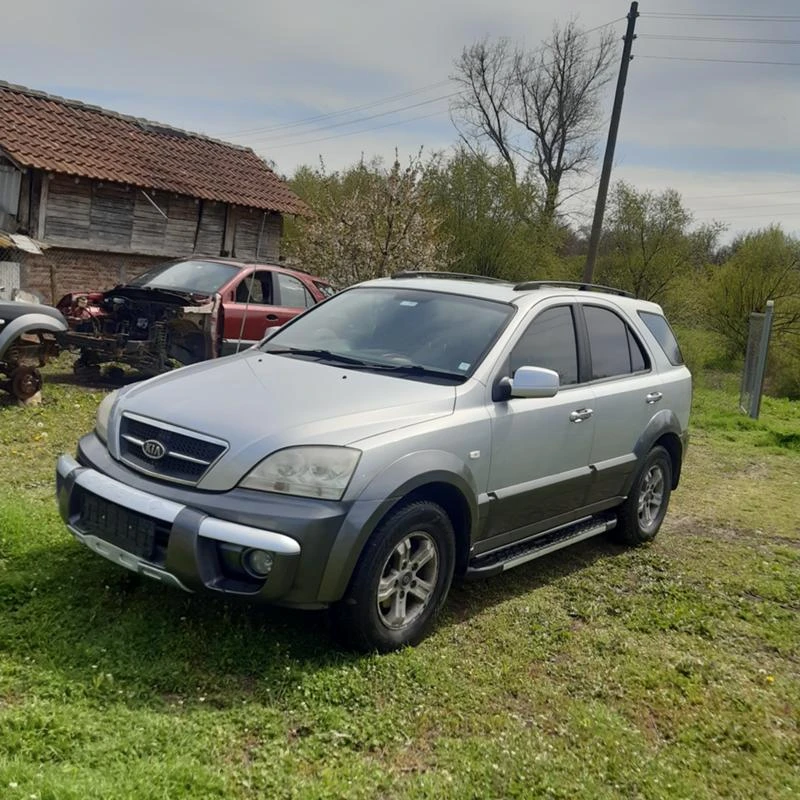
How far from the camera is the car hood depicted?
11.6 feet

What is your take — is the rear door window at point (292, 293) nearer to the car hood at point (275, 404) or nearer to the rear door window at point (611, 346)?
the rear door window at point (611, 346)

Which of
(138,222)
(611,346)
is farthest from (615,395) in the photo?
(138,222)

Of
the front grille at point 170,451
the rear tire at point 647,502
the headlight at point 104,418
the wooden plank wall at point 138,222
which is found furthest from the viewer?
the wooden plank wall at point 138,222

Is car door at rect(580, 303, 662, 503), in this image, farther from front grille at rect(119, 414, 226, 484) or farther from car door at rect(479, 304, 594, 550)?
front grille at rect(119, 414, 226, 484)

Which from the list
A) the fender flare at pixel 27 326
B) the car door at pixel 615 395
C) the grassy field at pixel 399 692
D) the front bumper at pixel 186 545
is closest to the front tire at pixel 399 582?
the grassy field at pixel 399 692

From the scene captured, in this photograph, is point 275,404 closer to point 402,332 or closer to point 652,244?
point 402,332

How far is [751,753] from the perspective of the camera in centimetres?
348

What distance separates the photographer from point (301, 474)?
11.5ft

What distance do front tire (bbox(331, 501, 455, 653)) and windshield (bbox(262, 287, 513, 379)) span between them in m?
0.91

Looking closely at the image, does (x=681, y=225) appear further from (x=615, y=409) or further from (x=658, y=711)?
(x=658, y=711)

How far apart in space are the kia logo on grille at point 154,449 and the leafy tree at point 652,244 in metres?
26.4

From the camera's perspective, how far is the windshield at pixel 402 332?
178 inches

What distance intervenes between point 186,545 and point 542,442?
2194 millimetres

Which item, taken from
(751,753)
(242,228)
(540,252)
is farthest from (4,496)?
(540,252)
